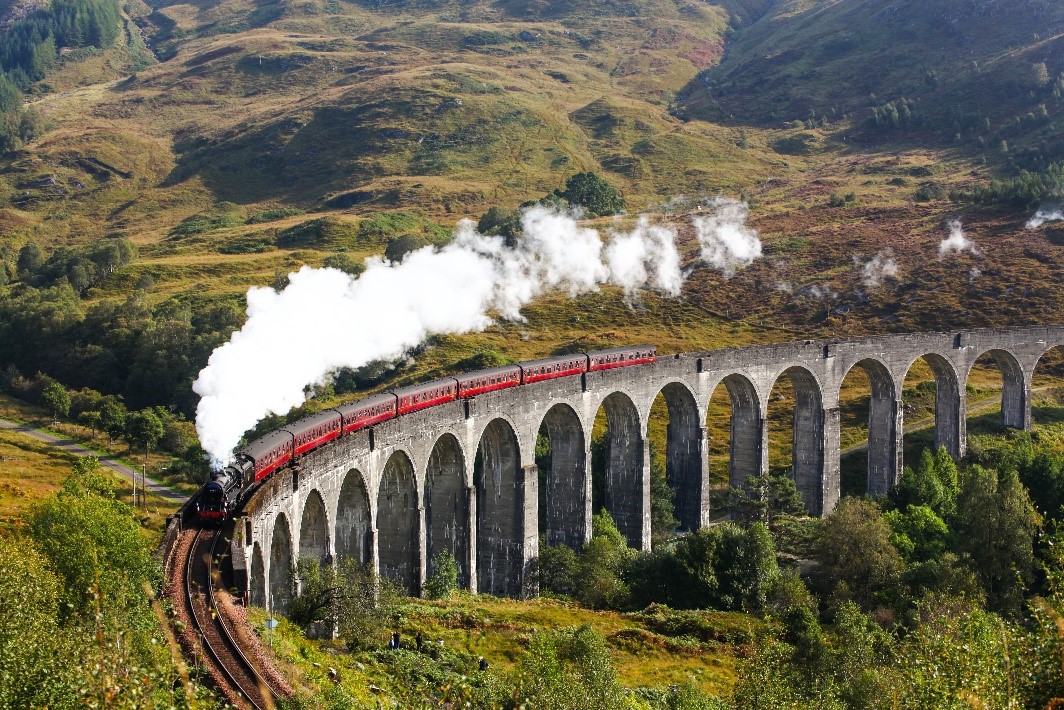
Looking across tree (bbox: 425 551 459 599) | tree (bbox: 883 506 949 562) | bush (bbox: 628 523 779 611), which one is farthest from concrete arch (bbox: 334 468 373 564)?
tree (bbox: 883 506 949 562)

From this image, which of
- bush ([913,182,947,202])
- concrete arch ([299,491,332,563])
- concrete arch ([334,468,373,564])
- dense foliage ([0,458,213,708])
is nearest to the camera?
dense foliage ([0,458,213,708])

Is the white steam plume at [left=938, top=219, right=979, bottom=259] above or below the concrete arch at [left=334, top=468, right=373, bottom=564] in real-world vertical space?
above

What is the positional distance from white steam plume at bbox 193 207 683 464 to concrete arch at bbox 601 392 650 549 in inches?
622

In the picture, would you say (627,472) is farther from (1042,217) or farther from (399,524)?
(1042,217)

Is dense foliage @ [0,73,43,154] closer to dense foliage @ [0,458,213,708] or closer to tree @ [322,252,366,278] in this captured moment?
tree @ [322,252,366,278]

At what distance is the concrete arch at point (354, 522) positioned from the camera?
39656 millimetres

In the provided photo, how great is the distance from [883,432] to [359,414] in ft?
136

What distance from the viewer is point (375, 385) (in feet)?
283

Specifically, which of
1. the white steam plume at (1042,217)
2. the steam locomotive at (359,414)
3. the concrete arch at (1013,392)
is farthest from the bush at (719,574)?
the white steam plume at (1042,217)

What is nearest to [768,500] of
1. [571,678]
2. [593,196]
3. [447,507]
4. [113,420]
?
[447,507]

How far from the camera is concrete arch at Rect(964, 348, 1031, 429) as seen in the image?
7450 cm

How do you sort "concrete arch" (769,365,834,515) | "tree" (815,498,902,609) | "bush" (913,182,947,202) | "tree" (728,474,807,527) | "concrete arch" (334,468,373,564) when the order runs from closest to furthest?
"concrete arch" (334,468,373,564)
"tree" (815,498,902,609)
"tree" (728,474,807,527)
"concrete arch" (769,365,834,515)
"bush" (913,182,947,202)

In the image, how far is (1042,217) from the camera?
111m

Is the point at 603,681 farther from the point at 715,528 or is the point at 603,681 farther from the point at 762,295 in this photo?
the point at 762,295
